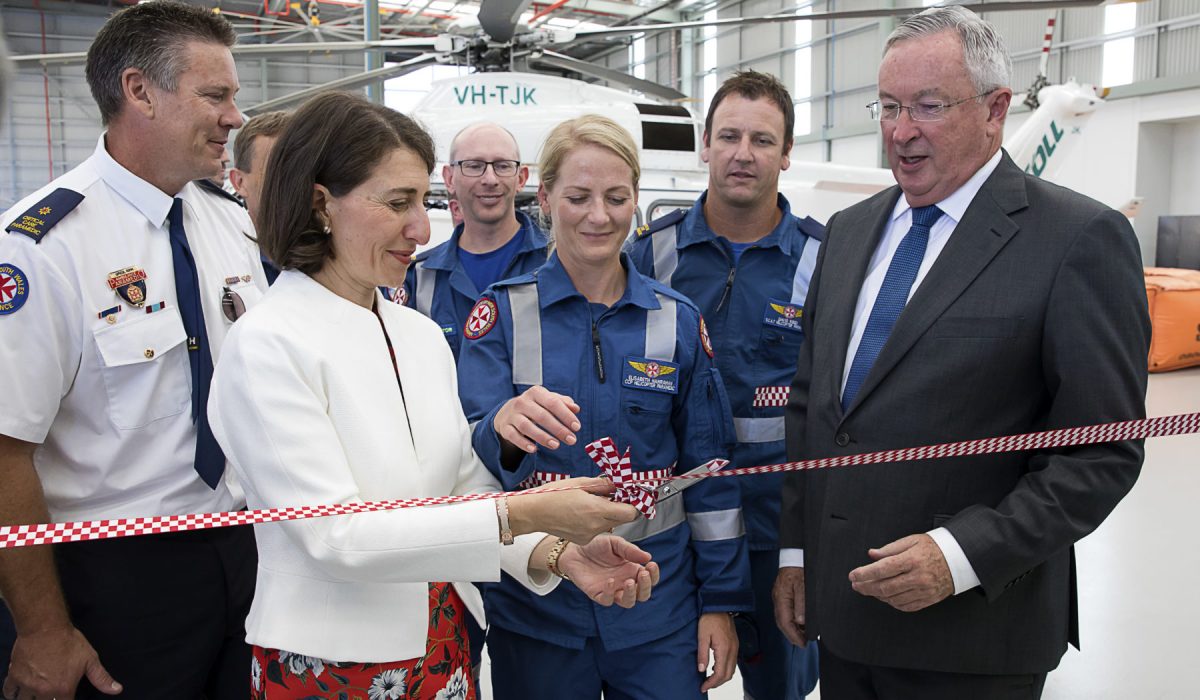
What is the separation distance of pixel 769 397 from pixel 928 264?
0.74m

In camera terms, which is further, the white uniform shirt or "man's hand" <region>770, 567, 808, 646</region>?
"man's hand" <region>770, 567, 808, 646</region>

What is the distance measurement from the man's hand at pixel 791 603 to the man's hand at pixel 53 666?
1.38 m

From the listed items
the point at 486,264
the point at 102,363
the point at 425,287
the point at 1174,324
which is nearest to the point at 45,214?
the point at 102,363

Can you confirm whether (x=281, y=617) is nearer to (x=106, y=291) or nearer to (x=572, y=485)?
(x=572, y=485)

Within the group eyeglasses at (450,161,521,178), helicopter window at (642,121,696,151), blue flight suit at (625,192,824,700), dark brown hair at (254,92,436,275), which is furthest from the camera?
helicopter window at (642,121,696,151)

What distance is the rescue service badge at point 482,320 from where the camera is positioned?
1.89 m

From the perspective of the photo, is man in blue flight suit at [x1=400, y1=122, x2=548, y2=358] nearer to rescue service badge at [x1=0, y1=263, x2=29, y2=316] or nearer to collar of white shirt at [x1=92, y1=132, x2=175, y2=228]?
collar of white shirt at [x1=92, y1=132, x2=175, y2=228]

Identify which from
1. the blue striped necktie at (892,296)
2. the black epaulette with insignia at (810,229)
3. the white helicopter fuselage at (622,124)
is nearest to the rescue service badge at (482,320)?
the blue striped necktie at (892,296)

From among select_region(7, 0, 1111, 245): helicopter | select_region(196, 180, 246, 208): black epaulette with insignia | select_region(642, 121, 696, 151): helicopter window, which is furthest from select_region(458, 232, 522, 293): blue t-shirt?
select_region(642, 121, 696, 151): helicopter window

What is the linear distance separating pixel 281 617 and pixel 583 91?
583 cm

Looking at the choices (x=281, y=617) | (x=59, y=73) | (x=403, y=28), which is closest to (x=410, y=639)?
(x=281, y=617)

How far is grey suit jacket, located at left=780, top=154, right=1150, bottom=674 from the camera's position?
1430 mm

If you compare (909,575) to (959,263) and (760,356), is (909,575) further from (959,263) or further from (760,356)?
(760,356)

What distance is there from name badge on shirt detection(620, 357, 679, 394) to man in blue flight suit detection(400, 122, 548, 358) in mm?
1315
